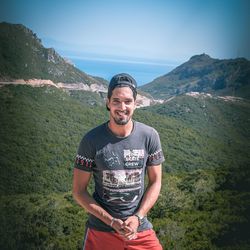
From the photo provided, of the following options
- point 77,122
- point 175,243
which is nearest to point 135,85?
point 175,243

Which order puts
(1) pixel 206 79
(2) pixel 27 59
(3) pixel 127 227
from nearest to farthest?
(3) pixel 127 227 → (1) pixel 206 79 → (2) pixel 27 59

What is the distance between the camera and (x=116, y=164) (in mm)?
1220

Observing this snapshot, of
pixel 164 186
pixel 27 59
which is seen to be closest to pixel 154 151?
pixel 164 186

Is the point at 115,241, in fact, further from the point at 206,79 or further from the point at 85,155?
the point at 206,79

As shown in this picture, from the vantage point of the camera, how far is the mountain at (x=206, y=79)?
11.7 ft

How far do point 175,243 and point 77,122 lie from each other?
5.46 m

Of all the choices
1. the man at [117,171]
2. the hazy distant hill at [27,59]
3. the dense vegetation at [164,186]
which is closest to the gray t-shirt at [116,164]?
the man at [117,171]

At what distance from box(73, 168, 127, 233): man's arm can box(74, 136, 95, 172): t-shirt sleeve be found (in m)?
0.02

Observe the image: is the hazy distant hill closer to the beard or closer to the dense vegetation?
the dense vegetation

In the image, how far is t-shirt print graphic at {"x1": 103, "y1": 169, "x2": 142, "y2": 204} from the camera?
1225 mm

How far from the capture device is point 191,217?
3.78 metres

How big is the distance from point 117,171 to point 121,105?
220 mm

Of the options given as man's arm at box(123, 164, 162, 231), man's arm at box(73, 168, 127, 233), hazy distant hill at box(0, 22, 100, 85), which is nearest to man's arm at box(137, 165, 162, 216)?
man's arm at box(123, 164, 162, 231)

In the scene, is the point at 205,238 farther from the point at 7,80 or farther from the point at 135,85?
the point at 7,80
